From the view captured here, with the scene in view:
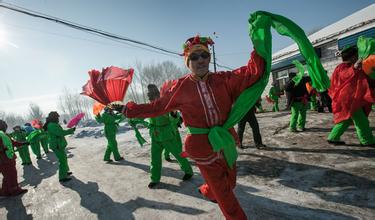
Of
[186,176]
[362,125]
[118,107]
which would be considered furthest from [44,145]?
[362,125]

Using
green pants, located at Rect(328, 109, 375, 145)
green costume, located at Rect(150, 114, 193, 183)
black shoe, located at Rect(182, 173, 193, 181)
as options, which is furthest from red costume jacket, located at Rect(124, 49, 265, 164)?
green pants, located at Rect(328, 109, 375, 145)

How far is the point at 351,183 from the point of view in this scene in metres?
3.29

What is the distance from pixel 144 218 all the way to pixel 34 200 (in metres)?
3.15

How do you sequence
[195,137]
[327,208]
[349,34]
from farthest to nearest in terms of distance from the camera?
[349,34], [327,208], [195,137]

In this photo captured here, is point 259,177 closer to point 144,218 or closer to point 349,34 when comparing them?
point 144,218

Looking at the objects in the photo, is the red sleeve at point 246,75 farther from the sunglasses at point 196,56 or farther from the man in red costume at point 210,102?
the sunglasses at point 196,56

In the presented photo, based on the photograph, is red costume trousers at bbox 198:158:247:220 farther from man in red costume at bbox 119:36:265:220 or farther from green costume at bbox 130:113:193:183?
green costume at bbox 130:113:193:183

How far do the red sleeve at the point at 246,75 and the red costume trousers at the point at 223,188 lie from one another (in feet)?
2.64

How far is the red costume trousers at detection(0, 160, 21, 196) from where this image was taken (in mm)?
5488

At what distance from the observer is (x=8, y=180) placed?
18.2 feet

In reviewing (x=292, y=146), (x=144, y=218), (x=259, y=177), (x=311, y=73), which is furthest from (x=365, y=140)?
(x=144, y=218)

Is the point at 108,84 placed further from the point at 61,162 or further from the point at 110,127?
the point at 110,127

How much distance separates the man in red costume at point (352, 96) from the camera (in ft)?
14.2

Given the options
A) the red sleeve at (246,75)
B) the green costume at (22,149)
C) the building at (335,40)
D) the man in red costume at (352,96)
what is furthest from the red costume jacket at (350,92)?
the green costume at (22,149)
